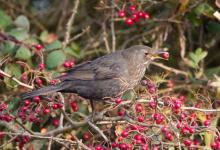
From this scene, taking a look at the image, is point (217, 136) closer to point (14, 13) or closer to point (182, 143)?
point (182, 143)

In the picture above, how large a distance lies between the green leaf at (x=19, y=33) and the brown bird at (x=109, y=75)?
2.43 feet

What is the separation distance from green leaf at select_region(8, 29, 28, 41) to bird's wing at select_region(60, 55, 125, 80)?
2.42 feet

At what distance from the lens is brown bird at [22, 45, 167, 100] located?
17.3ft

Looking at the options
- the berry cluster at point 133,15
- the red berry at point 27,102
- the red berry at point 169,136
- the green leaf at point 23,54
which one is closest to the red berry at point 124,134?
the red berry at point 169,136

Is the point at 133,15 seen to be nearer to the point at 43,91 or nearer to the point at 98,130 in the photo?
the point at 43,91

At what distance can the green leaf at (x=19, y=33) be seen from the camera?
587 centimetres

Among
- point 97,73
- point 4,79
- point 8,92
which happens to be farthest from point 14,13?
point 4,79

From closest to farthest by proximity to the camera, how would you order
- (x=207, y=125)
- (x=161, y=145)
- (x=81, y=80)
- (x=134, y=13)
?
(x=161, y=145), (x=207, y=125), (x=81, y=80), (x=134, y=13)

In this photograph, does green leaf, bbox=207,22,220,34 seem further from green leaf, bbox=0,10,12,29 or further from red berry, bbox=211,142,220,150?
red berry, bbox=211,142,220,150

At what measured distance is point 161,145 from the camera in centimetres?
415

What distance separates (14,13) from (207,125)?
12.6 ft

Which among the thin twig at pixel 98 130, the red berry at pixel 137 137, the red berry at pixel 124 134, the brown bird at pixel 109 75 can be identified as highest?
the brown bird at pixel 109 75

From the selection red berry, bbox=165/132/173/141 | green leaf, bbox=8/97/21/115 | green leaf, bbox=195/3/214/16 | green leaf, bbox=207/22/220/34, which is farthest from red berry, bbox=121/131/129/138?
green leaf, bbox=207/22/220/34

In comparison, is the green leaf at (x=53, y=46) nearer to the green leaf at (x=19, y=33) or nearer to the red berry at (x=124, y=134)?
the green leaf at (x=19, y=33)
